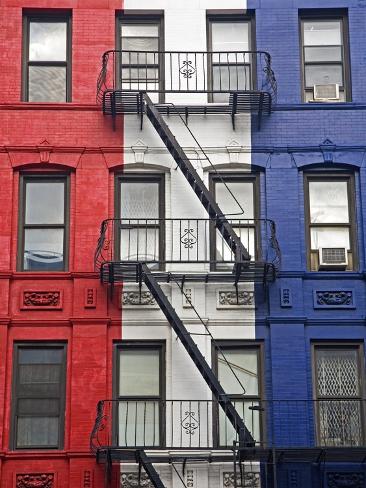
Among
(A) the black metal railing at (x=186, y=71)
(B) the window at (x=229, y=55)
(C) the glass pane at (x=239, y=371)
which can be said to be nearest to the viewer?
(C) the glass pane at (x=239, y=371)

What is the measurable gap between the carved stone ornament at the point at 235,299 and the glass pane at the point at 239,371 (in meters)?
0.82

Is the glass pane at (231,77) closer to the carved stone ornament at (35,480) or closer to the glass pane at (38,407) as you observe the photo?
the glass pane at (38,407)

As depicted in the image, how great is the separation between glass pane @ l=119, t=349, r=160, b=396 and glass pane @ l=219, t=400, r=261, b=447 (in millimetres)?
1280

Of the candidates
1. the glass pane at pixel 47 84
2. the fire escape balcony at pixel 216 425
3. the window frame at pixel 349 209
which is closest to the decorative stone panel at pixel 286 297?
the window frame at pixel 349 209

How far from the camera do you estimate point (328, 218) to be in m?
22.2

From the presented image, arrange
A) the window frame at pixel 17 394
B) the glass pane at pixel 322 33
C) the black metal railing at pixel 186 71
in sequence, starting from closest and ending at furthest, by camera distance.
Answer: the window frame at pixel 17 394 < the black metal railing at pixel 186 71 < the glass pane at pixel 322 33

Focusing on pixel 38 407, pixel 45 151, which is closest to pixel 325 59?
pixel 45 151

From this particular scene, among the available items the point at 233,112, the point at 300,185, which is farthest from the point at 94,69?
the point at 300,185

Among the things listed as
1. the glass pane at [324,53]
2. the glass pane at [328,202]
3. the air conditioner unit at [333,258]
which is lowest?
the air conditioner unit at [333,258]

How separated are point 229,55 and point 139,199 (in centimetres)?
340

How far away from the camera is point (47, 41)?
23234 mm

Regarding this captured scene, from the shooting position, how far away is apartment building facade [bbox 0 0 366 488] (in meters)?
20.5

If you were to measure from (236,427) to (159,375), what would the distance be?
2036 mm

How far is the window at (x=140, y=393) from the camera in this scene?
20.7m
